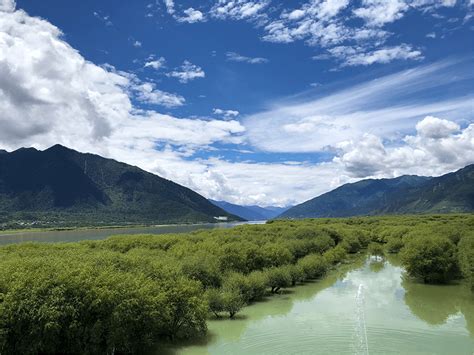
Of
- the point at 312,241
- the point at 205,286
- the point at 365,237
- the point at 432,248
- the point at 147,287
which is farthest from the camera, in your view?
the point at 365,237

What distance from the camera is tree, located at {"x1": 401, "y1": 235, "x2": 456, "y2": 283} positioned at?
63344 mm

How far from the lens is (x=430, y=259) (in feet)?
209

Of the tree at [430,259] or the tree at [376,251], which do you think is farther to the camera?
the tree at [376,251]

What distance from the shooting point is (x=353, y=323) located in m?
41.6

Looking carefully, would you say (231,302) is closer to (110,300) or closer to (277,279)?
(277,279)

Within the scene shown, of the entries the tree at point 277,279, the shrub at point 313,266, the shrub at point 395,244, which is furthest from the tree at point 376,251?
the tree at point 277,279

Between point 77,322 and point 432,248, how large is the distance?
54.3 m

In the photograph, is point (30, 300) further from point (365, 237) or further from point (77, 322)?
point (365, 237)

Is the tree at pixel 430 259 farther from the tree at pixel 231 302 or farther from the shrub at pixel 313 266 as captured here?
the tree at pixel 231 302

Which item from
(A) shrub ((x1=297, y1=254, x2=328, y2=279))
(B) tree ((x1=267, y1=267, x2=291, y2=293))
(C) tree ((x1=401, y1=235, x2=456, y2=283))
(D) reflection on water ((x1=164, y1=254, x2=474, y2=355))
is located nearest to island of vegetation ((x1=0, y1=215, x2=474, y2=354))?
(B) tree ((x1=267, y1=267, x2=291, y2=293))

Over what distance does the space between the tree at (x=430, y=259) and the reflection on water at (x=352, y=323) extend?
2.66m

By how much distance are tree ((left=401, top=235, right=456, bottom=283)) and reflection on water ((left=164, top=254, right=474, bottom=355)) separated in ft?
8.72

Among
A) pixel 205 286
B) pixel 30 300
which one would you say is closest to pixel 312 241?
pixel 205 286

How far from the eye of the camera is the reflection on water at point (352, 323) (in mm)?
34406
